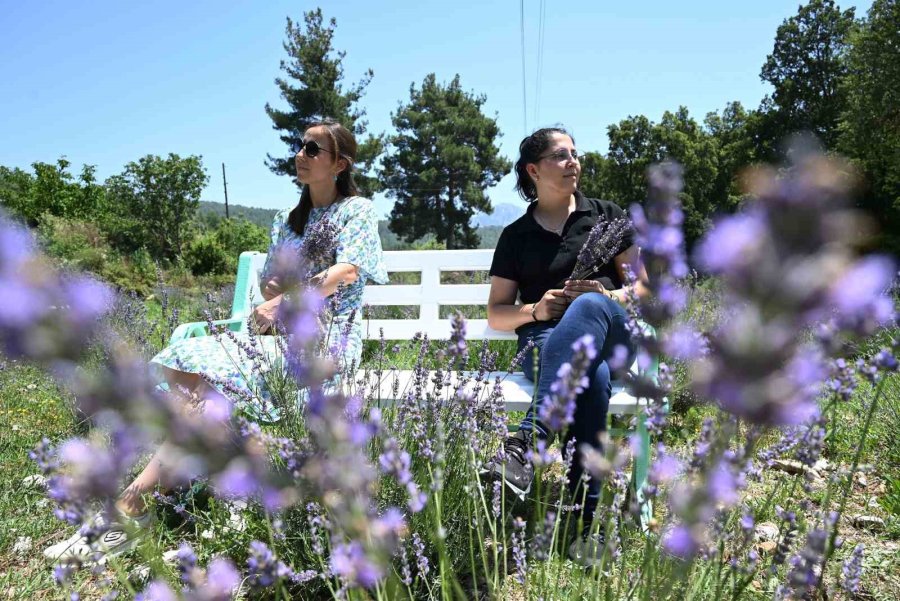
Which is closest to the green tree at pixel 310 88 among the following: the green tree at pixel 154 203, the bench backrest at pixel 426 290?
the green tree at pixel 154 203

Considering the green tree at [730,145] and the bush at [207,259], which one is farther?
the green tree at [730,145]

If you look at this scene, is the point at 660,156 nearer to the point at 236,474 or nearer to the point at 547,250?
the point at 547,250

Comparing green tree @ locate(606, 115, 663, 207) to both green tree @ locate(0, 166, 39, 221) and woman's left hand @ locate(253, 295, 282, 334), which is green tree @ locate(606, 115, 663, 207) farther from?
woman's left hand @ locate(253, 295, 282, 334)

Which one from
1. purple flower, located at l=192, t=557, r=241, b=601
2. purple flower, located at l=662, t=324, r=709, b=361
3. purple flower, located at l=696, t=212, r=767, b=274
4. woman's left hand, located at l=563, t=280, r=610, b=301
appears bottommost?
purple flower, located at l=192, t=557, r=241, b=601

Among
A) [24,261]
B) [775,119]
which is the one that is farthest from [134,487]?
[775,119]

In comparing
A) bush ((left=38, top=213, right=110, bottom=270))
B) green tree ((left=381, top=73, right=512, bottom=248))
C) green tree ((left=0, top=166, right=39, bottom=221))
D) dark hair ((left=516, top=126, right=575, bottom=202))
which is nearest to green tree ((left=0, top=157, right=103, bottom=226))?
green tree ((left=0, top=166, right=39, bottom=221))

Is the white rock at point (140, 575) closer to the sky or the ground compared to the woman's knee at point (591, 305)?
closer to the ground

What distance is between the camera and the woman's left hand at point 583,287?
105 inches

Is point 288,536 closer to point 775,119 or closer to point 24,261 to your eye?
point 24,261

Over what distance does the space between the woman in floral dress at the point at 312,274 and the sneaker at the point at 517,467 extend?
67cm

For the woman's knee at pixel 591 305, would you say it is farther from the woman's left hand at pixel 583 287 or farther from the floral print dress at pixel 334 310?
the floral print dress at pixel 334 310

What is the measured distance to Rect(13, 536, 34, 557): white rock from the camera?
7.78ft

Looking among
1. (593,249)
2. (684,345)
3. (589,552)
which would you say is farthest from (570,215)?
(684,345)

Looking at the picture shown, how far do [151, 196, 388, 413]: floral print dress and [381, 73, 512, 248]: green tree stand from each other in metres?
39.7
